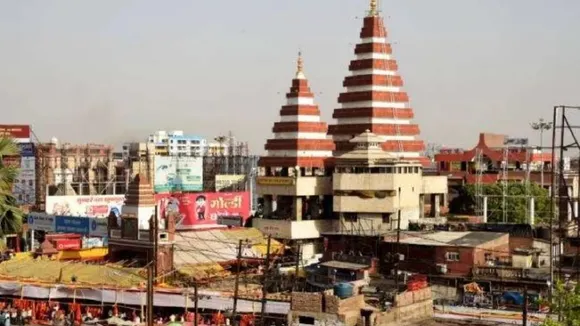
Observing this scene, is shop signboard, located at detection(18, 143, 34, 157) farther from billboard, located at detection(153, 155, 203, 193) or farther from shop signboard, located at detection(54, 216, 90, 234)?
shop signboard, located at detection(54, 216, 90, 234)

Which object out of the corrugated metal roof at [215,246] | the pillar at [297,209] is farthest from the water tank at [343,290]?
the pillar at [297,209]

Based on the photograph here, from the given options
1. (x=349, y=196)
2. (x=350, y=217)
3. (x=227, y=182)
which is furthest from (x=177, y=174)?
(x=349, y=196)

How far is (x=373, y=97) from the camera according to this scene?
6250 centimetres

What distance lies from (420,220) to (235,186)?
1492 inches

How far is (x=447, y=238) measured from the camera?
157 ft

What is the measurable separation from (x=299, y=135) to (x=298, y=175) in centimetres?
317

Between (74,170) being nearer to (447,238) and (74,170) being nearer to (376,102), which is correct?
(376,102)

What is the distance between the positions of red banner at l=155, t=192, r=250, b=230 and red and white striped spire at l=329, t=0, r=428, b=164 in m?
10.1

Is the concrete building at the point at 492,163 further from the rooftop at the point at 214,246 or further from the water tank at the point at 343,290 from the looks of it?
the water tank at the point at 343,290

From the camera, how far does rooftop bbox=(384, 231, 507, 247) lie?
4547cm

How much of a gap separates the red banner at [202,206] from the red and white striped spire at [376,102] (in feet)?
33.1

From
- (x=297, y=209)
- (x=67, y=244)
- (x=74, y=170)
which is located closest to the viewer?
(x=67, y=244)

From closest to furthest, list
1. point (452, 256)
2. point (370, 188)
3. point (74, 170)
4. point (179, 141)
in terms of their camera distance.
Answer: point (452, 256), point (370, 188), point (74, 170), point (179, 141)

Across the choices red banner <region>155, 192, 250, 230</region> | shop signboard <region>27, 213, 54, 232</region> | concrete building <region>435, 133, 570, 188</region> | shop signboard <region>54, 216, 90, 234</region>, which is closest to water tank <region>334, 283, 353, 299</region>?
shop signboard <region>54, 216, 90, 234</region>
